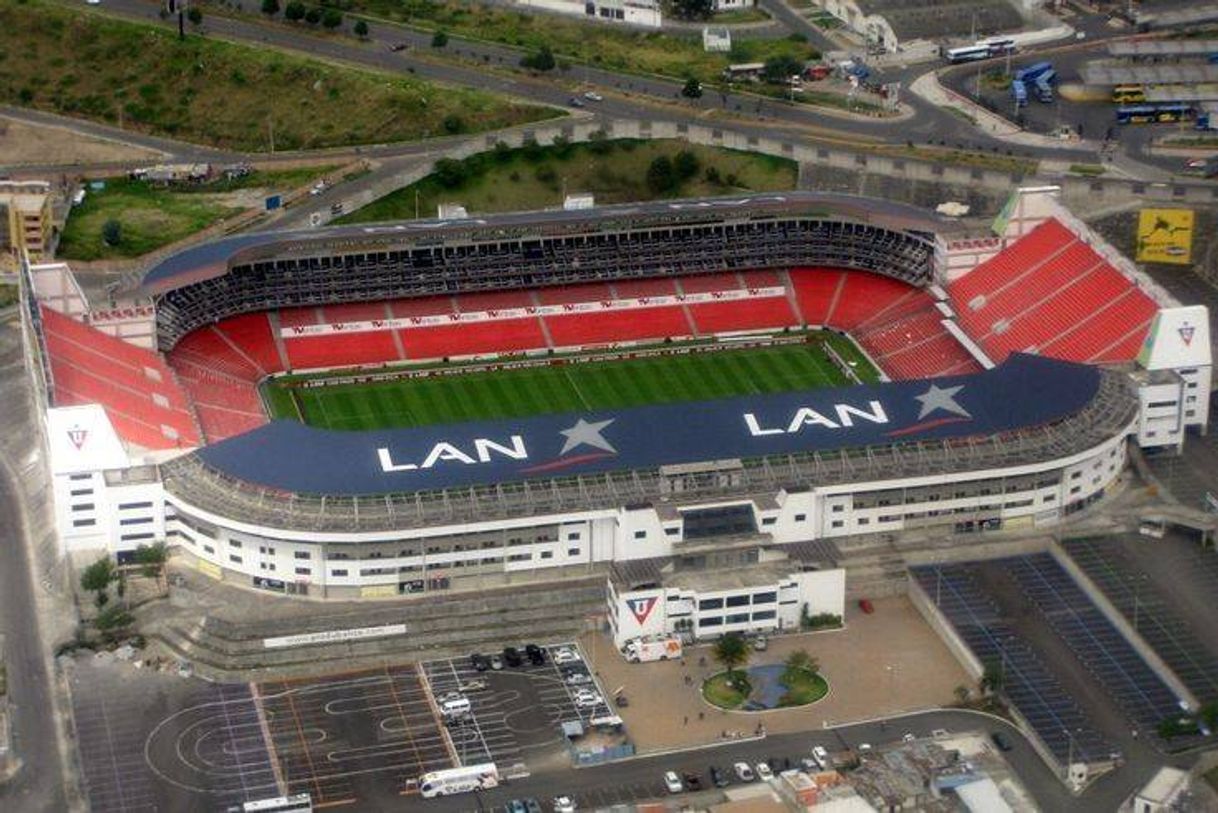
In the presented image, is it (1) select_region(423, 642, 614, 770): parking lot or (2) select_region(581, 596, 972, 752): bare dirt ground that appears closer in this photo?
(1) select_region(423, 642, 614, 770): parking lot

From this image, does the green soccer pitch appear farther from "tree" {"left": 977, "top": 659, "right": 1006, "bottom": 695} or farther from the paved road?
"tree" {"left": 977, "top": 659, "right": 1006, "bottom": 695}

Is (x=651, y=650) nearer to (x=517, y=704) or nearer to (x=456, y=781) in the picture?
(x=517, y=704)

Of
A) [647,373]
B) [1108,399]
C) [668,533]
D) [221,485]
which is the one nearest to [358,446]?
[221,485]

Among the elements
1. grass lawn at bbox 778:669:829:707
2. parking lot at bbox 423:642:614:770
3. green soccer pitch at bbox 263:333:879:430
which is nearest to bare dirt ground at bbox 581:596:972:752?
grass lawn at bbox 778:669:829:707

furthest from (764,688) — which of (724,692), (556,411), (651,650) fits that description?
(556,411)

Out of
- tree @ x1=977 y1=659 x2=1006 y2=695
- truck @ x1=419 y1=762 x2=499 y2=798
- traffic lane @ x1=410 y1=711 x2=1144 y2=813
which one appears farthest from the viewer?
tree @ x1=977 y1=659 x2=1006 y2=695

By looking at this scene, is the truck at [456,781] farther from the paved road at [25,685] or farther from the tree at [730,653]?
the paved road at [25,685]
